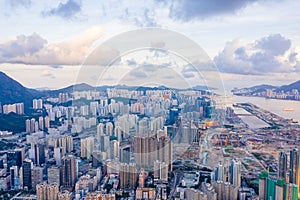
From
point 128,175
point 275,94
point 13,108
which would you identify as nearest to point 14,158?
point 128,175

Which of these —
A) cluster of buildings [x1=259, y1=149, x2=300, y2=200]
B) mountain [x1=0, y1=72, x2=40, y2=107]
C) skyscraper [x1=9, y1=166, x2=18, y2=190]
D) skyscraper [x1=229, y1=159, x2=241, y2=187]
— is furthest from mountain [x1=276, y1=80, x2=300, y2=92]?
mountain [x1=0, y1=72, x2=40, y2=107]

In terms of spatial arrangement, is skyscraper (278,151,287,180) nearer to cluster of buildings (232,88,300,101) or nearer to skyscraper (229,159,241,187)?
skyscraper (229,159,241,187)

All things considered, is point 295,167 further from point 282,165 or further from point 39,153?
point 39,153

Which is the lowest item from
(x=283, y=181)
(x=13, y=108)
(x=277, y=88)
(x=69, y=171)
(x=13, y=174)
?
(x=13, y=174)

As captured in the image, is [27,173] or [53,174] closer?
[53,174]

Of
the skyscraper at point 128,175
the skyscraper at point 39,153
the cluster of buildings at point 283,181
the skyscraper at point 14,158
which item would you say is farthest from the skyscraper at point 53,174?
the cluster of buildings at point 283,181

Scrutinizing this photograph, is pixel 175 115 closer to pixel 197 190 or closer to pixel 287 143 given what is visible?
pixel 197 190

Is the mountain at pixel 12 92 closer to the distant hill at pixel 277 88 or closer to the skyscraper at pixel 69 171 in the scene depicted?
the skyscraper at pixel 69 171

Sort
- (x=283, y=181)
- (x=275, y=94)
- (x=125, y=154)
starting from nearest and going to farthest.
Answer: (x=125, y=154) < (x=283, y=181) < (x=275, y=94)
